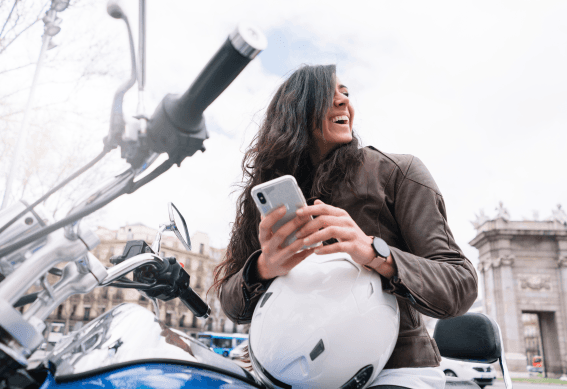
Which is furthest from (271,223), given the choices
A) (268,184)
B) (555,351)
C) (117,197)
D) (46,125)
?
(555,351)

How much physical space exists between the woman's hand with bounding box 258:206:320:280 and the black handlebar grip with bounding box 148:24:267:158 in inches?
16.1

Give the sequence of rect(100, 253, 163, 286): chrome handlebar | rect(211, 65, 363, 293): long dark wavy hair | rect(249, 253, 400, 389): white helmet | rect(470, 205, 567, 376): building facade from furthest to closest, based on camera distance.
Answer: rect(470, 205, 567, 376): building facade → rect(211, 65, 363, 293): long dark wavy hair → rect(249, 253, 400, 389): white helmet → rect(100, 253, 163, 286): chrome handlebar

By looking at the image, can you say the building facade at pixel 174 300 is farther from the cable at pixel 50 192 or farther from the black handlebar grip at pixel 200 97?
the black handlebar grip at pixel 200 97

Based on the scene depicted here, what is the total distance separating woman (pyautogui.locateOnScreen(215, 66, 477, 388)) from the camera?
113cm

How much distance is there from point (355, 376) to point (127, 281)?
2.31 feet

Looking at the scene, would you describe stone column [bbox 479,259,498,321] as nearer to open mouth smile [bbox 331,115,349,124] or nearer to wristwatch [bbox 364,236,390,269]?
open mouth smile [bbox 331,115,349,124]

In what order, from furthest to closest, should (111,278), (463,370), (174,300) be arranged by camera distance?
(174,300) → (463,370) → (111,278)

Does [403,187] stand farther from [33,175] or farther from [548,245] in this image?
[548,245]

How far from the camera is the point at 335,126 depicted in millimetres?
1697

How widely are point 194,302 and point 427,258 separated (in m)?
0.81

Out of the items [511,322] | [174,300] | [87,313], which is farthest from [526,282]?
[87,313]

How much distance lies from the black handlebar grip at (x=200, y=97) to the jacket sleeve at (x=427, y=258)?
735mm

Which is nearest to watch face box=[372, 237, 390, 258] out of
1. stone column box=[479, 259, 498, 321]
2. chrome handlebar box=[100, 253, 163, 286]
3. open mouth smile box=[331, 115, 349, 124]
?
chrome handlebar box=[100, 253, 163, 286]

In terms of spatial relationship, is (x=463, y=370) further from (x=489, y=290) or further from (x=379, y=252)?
(x=489, y=290)
